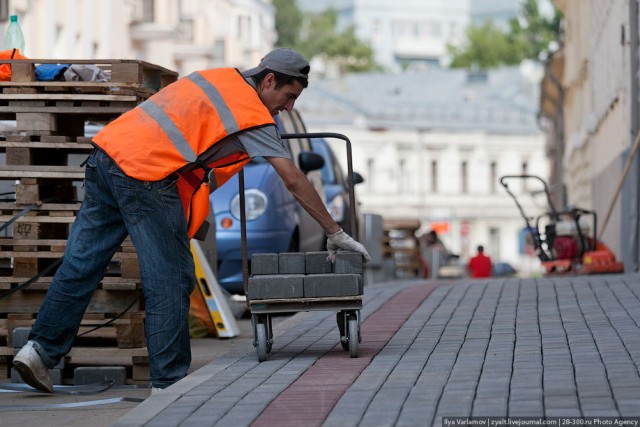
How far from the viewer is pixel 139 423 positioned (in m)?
6.00

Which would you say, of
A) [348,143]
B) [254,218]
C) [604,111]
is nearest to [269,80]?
[348,143]

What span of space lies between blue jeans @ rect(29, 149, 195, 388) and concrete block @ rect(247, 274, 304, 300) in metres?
0.35

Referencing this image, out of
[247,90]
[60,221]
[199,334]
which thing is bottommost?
[199,334]

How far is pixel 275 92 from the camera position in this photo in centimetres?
772

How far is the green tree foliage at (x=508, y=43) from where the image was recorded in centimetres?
9525

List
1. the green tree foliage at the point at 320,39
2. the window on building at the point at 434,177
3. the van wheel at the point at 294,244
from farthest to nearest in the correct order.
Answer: the green tree foliage at the point at 320,39 → the window on building at the point at 434,177 → the van wheel at the point at 294,244

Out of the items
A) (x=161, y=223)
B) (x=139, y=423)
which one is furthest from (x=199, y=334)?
(x=139, y=423)

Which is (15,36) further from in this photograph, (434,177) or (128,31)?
(434,177)

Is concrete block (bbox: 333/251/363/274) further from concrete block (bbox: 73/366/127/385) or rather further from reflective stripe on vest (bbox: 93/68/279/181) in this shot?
concrete block (bbox: 73/366/127/385)

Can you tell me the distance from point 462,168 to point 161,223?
81.6 metres

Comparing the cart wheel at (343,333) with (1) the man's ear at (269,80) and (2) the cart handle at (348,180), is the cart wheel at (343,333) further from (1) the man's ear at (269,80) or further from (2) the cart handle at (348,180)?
(1) the man's ear at (269,80)

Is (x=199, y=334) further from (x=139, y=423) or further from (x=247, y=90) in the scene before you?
(x=139, y=423)

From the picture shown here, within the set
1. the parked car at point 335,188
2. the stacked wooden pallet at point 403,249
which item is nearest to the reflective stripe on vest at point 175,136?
the parked car at point 335,188

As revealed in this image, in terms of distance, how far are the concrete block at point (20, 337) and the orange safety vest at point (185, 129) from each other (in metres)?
1.51
